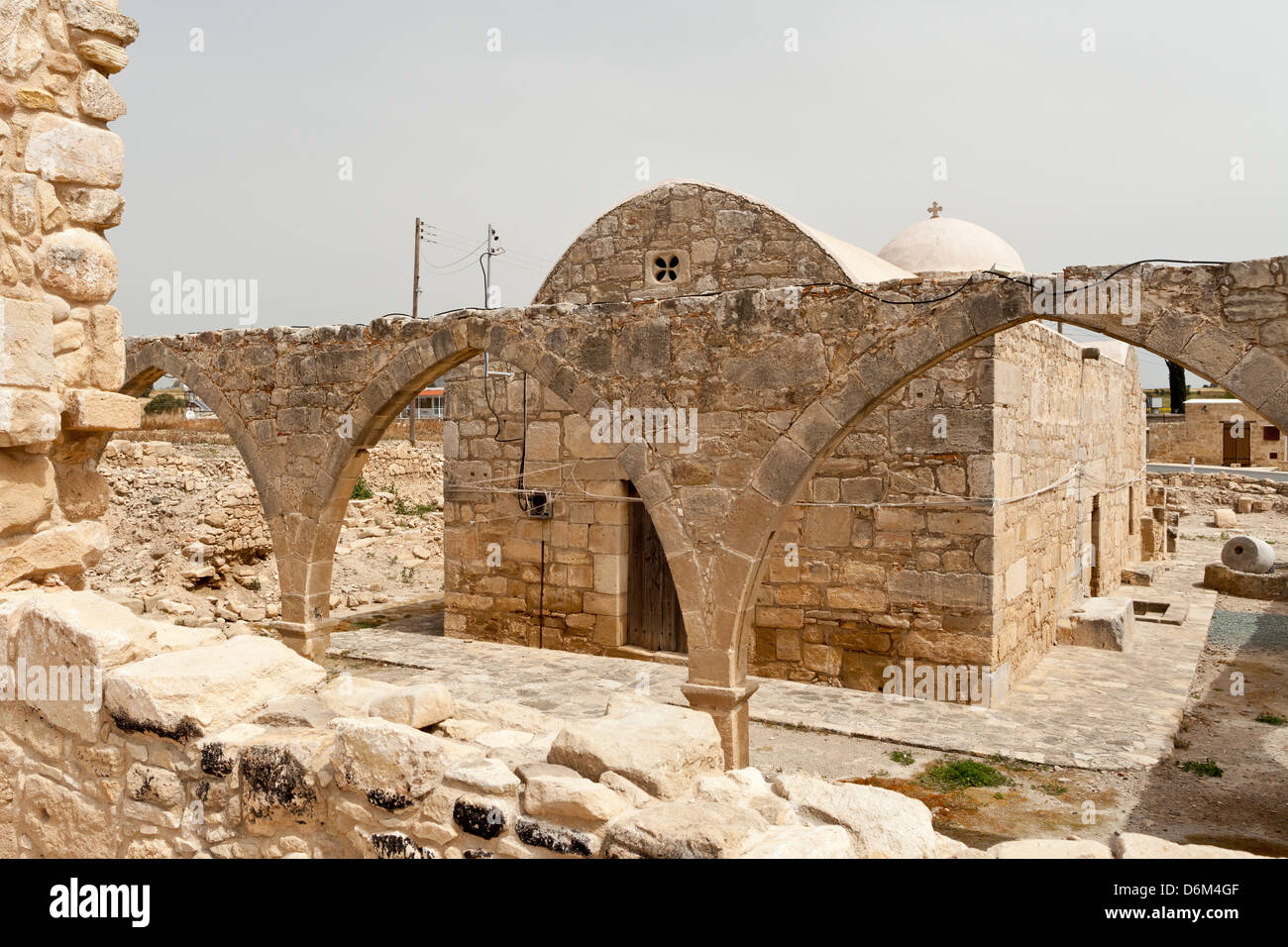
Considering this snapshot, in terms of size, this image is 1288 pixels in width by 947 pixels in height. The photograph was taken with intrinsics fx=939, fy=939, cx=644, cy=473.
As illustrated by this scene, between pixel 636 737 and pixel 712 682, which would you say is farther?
pixel 712 682

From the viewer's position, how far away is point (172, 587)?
38.3 feet

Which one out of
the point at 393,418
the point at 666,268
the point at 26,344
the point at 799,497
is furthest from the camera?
the point at 666,268

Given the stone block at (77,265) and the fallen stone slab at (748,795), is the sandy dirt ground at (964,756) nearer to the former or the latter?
the fallen stone slab at (748,795)

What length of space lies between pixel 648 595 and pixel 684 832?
23.4 feet

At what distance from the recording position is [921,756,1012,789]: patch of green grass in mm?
5570

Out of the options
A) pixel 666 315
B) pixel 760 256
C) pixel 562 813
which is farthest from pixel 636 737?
pixel 760 256

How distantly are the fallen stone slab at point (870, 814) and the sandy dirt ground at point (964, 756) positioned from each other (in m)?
2.78

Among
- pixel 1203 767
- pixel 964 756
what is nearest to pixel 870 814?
pixel 964 756

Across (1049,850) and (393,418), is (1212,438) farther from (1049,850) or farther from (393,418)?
(1049,850)

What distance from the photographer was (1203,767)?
582 centimetres

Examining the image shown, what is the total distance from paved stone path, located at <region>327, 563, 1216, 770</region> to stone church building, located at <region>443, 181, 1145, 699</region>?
0.30 meters
